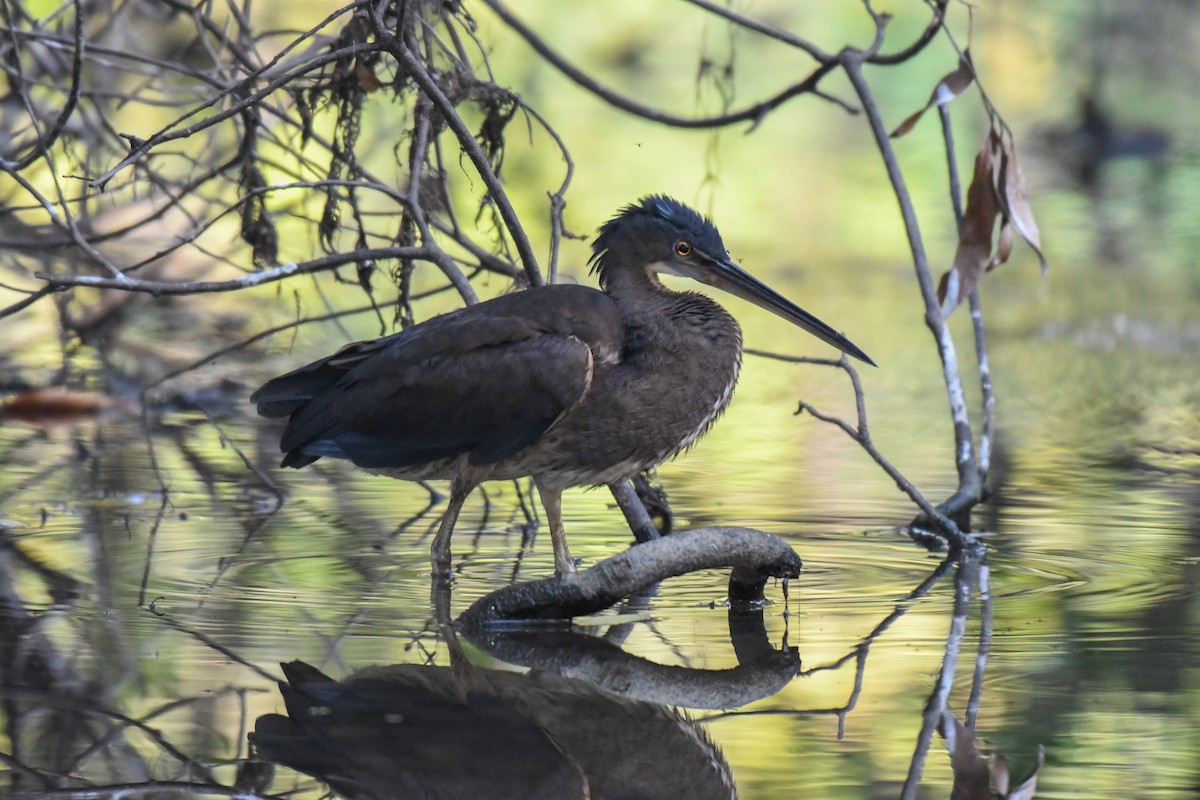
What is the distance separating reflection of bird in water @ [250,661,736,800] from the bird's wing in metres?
1.02

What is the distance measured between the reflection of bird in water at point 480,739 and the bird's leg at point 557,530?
2.89ft

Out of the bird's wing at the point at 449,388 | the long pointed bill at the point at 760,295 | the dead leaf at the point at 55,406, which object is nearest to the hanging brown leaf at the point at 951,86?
the long pointed bill at the point at 760,295

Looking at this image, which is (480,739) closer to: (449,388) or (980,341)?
(449,388)

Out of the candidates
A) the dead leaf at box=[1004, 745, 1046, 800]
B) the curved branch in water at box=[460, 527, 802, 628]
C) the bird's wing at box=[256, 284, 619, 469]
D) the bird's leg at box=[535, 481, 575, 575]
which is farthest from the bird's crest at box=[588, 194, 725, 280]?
the dead leaf at box=[1004, 745, 1046, 800]

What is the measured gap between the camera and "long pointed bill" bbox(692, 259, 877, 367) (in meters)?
6.30

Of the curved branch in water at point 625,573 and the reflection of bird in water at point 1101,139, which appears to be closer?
the curved branch in water at point 625,573

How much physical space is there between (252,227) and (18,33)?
1.17 metres

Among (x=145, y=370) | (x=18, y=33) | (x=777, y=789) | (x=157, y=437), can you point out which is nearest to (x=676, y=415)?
(x=777, y=789)

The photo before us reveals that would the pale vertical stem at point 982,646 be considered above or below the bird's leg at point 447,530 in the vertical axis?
below

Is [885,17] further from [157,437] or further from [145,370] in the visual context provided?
[145,370]

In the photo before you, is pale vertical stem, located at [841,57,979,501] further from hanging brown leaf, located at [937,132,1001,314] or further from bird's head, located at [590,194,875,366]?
bird's head, located at [590,194,875,366]

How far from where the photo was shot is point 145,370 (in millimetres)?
10703

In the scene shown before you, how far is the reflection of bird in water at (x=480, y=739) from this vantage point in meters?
4.21

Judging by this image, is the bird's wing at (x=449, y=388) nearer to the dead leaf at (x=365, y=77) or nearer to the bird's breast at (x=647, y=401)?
the bird's breast at (x=647, y=401)
